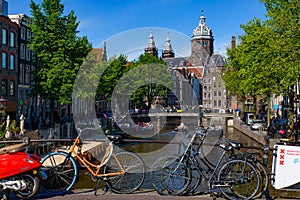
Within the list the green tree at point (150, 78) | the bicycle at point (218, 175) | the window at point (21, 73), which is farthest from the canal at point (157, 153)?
the window at point (21, 73)

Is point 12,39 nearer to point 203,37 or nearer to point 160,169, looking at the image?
point 160,169

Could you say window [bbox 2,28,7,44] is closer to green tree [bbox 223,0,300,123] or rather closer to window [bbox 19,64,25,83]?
window [bbox 19,64,25,83]

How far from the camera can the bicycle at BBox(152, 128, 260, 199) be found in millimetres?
6340

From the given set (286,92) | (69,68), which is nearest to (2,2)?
(69,68)

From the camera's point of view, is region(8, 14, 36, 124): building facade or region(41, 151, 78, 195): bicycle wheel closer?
region(41, 151, 78, 195): bicycle wheel

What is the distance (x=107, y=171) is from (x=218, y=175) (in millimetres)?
2020

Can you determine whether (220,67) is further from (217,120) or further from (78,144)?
(78,144)

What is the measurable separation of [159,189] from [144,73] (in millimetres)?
27841

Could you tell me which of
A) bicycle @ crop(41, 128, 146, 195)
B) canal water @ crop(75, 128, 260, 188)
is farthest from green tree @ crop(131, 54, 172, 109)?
bicycle @ crop(41, 128, 146, 195)

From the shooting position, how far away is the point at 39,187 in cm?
627

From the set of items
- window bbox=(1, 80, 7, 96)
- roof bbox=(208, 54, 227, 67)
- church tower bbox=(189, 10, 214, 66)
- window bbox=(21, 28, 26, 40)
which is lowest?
window bbox=(1, 80, 7, 96)

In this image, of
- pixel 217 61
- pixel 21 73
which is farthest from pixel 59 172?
pixel 217 61

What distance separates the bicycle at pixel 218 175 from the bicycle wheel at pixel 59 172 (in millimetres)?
1638

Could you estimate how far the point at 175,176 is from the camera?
22.4ft
